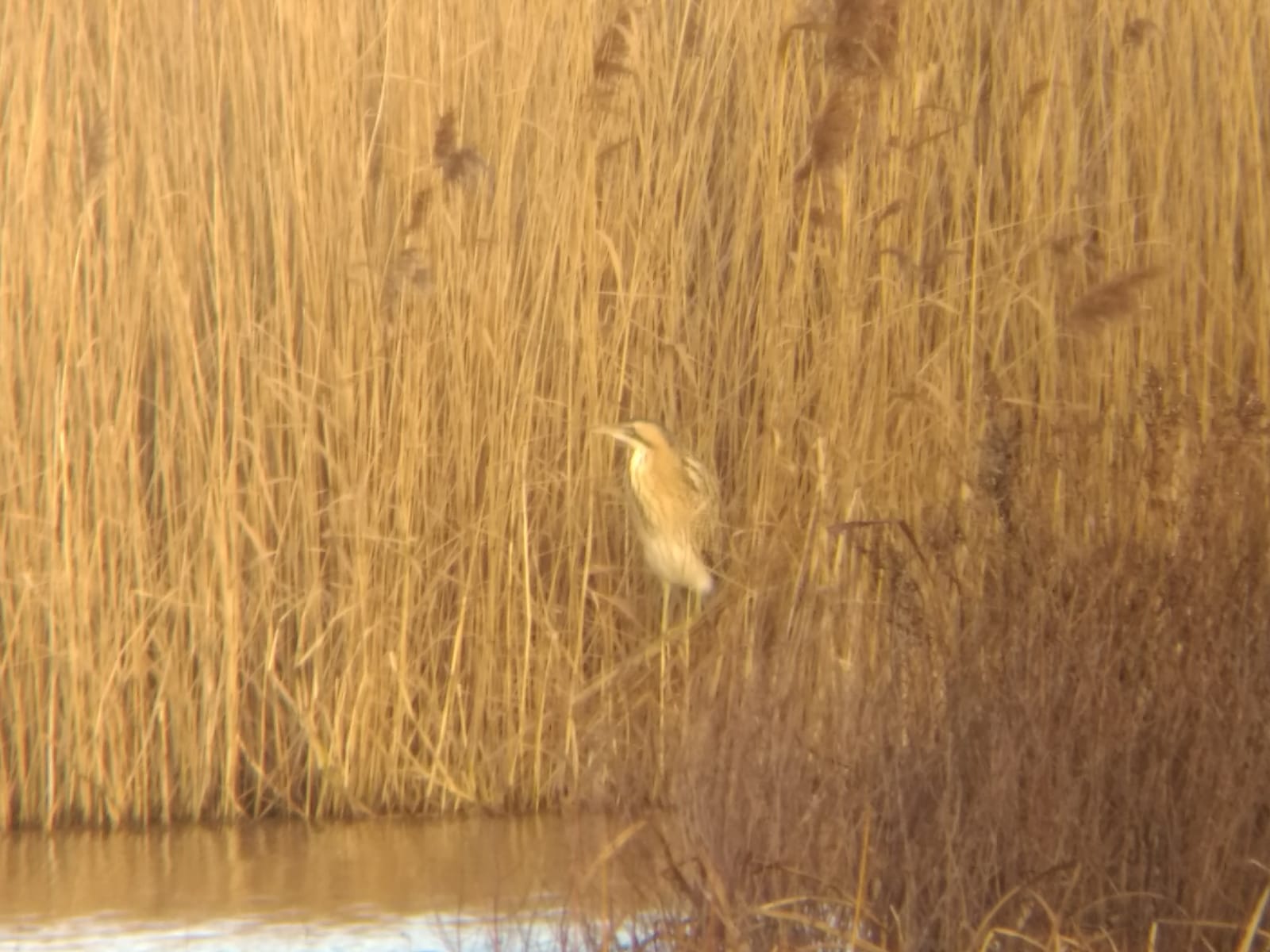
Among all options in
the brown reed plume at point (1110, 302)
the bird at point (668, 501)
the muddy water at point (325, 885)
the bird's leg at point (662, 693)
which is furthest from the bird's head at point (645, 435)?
the brown reed plume at point (1110, 302)

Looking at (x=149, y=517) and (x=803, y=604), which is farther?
(x=149, y=517)

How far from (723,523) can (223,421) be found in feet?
2.93

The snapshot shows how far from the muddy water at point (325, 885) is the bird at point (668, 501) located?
49 cm

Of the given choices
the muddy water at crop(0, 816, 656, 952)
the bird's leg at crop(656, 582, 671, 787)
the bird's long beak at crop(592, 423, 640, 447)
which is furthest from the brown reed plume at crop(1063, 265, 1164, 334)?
the bird's long beak at crop(592, 423, 640, 447)

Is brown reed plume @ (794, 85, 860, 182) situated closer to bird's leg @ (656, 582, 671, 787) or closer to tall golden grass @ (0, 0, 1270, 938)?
tall golden grass @ (0, 0, 1270, 938)

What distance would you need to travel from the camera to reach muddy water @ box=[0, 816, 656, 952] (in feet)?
9.90

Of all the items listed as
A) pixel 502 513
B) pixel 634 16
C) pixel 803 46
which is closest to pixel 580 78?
pixel 634 16

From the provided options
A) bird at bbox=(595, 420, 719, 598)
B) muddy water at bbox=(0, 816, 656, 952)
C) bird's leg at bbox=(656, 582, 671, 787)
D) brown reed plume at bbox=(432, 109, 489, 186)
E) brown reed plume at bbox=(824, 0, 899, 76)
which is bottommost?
muddy water at bbox=(0, 816, 656, 952)

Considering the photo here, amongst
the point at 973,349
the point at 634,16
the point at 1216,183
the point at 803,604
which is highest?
the point at 634,16

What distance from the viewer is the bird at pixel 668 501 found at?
4.00 meters

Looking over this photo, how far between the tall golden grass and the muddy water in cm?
15

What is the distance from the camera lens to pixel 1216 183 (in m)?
4.29

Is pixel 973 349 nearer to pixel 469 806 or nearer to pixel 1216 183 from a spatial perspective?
pixel 1216 183

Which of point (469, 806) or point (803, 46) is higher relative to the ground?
point (803, 46)
